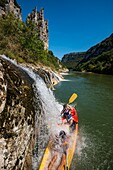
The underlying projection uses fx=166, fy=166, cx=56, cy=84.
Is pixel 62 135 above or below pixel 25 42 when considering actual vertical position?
below

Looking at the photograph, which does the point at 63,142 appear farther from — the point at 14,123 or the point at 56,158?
the point at 14,123

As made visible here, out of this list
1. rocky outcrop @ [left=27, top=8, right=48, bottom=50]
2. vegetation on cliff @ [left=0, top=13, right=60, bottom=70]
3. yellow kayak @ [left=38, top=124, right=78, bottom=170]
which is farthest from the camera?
rocky outcrop @ [left=27, top=8, right=48, bottom=50]

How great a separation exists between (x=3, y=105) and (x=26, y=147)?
209 centimetres

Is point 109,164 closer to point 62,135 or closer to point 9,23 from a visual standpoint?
point 62,135

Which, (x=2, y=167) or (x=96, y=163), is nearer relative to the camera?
(x=2, y=167)

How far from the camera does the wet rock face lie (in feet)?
17.4

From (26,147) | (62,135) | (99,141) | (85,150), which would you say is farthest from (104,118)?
(26,147)

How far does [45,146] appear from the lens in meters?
9.02

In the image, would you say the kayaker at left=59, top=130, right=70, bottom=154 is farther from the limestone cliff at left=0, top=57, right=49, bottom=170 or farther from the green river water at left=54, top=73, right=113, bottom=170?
the limestone cliff at left=0, top=57, right=49, bottom=170

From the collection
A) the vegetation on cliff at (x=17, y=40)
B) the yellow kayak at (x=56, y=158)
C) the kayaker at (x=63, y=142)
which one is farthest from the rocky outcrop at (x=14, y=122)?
the vegetation on cliff at (x=17, y=40)

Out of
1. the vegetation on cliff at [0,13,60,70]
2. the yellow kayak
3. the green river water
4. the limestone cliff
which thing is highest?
the vegetation on cliff at [0,13,60,70]

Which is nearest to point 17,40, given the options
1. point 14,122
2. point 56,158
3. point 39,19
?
point 56,158

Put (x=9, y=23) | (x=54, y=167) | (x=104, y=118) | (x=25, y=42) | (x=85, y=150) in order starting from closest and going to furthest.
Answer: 1. (x=54, y=167)
2. (x=85, y=150)
3. (x=104, y=118)
4. (x=9, y=23)
5. (x=25, y=42)

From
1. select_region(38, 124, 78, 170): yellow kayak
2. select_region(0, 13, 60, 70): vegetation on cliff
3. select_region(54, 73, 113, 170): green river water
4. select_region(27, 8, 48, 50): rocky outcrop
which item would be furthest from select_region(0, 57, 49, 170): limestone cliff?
select_region(27, 8, 48, 50): rocky outcrop
